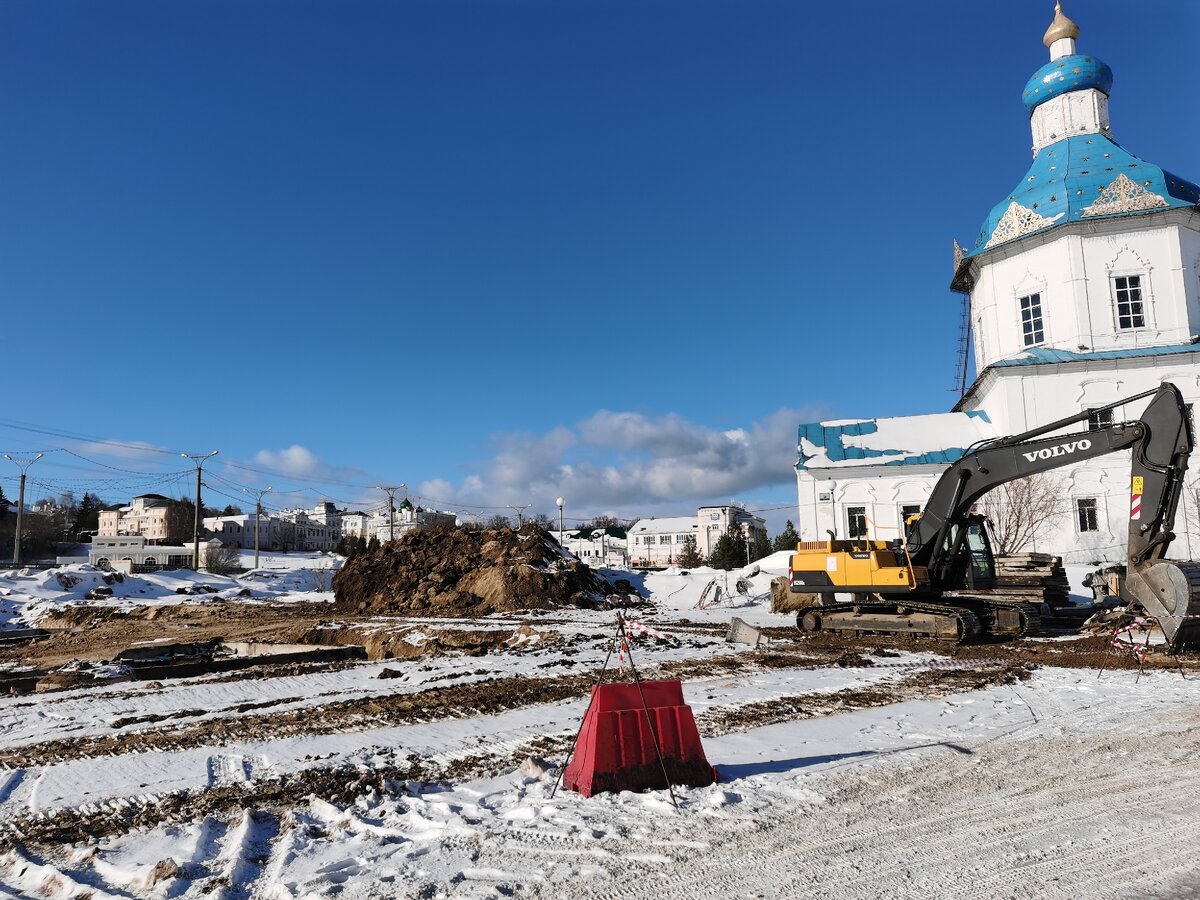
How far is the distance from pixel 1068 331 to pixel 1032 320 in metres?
1.77

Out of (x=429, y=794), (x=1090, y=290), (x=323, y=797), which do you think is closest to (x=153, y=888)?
(x=323, y=797)

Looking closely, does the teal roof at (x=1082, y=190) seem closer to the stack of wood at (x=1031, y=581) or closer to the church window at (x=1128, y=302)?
the church window at (x=1128, y=302)

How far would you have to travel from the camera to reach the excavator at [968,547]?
1272 cm

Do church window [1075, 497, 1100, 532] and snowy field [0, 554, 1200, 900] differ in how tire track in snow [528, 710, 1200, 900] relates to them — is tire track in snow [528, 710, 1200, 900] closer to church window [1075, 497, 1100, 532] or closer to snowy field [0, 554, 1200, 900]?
snowy field [0, 554, 1200, 900]

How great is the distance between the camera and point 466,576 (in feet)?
94.2

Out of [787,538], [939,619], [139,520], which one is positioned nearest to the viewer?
[939,619]

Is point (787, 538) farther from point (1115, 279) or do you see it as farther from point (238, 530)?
point (238, 530)

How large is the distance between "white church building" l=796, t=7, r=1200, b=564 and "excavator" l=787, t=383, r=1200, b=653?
1626cm

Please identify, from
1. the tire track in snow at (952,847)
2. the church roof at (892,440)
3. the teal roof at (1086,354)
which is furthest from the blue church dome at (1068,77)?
the tire track in snow at (952,847)

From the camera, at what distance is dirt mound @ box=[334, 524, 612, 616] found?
26750 mm

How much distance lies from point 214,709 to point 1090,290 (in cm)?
3602

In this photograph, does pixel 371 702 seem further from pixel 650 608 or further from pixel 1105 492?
pixel 1105 492

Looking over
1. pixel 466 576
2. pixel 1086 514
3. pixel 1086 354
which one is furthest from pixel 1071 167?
pixel 466 576

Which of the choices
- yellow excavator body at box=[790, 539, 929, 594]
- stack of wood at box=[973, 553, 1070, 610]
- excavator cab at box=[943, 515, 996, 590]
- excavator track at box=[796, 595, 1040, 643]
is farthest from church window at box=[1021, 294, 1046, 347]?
yellow excavator body at box=[790, 539, 929, 594]
